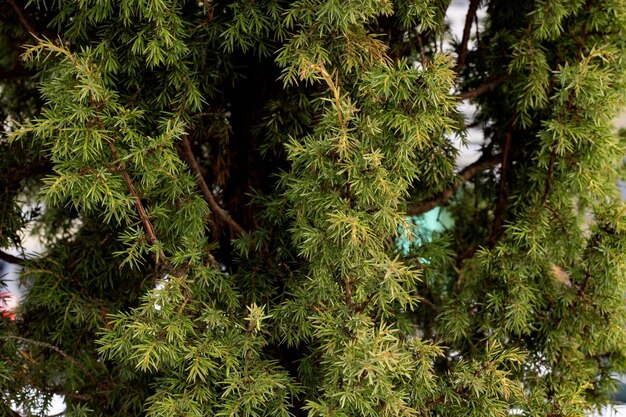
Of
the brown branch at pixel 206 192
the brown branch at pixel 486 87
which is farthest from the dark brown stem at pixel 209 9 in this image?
the brown branch at pixel 486 87

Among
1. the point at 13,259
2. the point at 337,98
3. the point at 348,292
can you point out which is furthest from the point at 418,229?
the point at 13,259

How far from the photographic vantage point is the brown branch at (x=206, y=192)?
1.33 meters

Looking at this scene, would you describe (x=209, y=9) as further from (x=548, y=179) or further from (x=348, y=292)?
(x=548, y=179)

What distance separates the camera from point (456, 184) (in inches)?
64.1

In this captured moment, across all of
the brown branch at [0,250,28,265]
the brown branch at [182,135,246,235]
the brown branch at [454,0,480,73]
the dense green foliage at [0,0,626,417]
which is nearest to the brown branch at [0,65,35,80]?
the dense green foliage at [0,0,626,417]

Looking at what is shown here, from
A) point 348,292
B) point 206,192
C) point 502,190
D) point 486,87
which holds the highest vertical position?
point 486,87

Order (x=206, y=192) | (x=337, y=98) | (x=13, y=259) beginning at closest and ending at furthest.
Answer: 1. (x=337, y=98)
2. (x=206, y=192)
3. (x=13, y=259)

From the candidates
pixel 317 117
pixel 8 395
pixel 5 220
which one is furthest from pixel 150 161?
pixel 8 395

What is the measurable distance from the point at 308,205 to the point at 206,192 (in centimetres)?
23

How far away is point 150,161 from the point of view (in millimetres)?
1201

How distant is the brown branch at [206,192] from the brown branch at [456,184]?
398 millimetres

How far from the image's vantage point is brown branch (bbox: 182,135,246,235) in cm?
133

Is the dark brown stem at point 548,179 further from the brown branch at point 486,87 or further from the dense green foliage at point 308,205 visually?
the brown branch at point 486,87

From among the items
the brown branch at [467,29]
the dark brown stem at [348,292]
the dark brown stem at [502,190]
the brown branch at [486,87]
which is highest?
the brown branch at [467,29]
